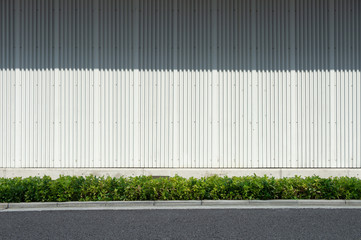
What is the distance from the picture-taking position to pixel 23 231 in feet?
28.3

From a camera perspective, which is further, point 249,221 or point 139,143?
point 139,143

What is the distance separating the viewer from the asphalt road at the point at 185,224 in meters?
8.38

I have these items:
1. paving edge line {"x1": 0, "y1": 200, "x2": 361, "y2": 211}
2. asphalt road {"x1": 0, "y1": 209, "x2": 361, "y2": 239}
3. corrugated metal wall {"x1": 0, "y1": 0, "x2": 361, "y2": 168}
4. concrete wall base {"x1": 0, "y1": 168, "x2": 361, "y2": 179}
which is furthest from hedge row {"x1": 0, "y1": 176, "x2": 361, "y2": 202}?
corrugated metal wall {"x1": 0, "y1": 0, "x2": 361, "y2": 168}

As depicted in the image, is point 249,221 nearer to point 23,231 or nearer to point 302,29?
point 23,231

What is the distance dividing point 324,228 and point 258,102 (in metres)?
5.82

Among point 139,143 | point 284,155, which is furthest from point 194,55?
point 284,155

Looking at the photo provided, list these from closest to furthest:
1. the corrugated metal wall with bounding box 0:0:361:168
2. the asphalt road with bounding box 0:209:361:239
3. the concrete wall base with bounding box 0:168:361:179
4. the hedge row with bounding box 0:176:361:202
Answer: the asphalt road with bounding box 0:209:361:239, the hedge row with bounding box 0:176:361:202, the concrete wall base with bounding box 0:168:361:179, the corrugated metal wall with bounding box 0:0:361:168

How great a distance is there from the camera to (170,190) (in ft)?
37.9

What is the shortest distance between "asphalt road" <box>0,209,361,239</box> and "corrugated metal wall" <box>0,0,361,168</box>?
3.70 metres

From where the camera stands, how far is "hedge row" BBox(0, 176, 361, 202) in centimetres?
1121

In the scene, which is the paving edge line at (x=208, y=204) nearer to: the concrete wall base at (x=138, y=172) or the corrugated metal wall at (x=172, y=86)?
the concrete wall base at (x=138, y=172)

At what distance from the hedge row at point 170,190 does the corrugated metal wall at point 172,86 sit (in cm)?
229

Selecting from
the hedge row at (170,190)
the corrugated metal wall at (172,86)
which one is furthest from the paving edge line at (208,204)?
the corrugated metal wall at (172,86)

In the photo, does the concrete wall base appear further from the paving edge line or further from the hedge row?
the paving edge line
